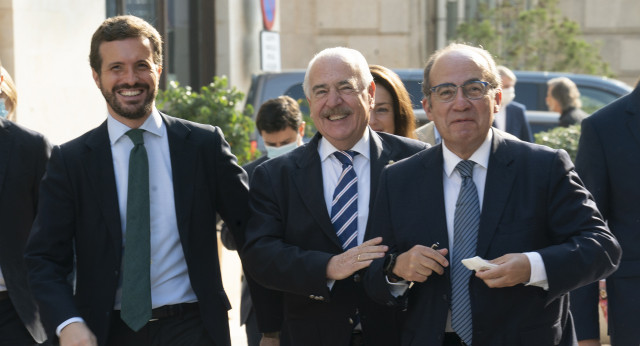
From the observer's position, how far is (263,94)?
48.2 feet

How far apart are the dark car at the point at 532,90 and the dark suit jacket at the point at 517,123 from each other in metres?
3.31

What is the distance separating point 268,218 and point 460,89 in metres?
1.04

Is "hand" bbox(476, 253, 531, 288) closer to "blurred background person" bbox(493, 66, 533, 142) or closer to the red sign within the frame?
"blurred background person" bbox(493, 66, 533, 142)

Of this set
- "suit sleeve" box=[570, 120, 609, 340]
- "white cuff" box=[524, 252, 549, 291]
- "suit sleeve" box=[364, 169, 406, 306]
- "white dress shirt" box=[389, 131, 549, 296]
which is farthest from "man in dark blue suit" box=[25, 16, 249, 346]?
"suit sleeve" box=[570, 120, 609, 340]

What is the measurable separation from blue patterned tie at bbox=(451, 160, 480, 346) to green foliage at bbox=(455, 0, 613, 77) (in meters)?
19.9

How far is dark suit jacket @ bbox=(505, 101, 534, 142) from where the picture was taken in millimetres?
10984

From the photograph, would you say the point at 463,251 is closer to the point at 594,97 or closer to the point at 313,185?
the point at 313,185

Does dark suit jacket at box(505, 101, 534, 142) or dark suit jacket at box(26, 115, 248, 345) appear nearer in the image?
dark suit jacket at box(26, 115, 248, 345)

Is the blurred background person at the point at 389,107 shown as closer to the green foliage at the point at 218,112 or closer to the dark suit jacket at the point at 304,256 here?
the dark suit jacket at the point at 304,256

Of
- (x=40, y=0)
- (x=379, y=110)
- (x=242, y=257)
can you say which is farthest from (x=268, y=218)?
(x=40, y=0)

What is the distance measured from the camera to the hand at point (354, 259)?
167 inches

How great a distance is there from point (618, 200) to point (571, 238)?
0.90 m

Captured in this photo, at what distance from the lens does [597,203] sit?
4871mm

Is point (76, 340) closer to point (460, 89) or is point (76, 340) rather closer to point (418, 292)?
point (418, 292)
